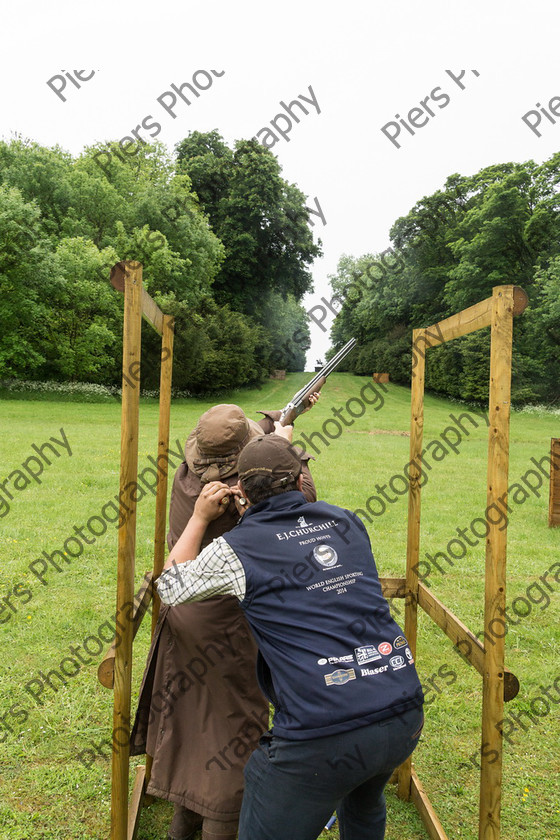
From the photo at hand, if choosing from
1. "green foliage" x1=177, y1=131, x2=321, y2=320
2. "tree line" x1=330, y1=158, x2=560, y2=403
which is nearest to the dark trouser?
"tree line" x1=330, y1=158, x2=560, y2=403

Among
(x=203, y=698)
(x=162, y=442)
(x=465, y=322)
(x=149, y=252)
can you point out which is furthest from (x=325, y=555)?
(x=149, y=252)

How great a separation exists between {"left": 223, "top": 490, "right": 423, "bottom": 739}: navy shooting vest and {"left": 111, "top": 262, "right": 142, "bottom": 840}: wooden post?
568mm

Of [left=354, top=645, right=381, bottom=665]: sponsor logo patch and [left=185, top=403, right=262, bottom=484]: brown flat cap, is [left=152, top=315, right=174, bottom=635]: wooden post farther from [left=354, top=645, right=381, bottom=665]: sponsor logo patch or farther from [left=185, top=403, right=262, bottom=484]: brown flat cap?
[left=354, top=645, right=381, bottom=665]: sponsor logo patch

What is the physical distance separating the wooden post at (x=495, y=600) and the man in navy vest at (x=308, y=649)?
440 mm

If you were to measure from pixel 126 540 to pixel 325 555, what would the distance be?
2.74ft

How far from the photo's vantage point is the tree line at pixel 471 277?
30.1 m

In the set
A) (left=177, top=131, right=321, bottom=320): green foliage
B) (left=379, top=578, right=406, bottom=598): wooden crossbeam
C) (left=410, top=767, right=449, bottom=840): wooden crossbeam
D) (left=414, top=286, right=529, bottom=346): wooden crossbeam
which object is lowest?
(left=410, top=767, right=449, bottom=840): wooden crossbeam

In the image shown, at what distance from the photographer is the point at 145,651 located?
503 cm

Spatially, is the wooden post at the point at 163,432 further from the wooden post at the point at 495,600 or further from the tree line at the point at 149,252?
the tree line at the point at 149,252

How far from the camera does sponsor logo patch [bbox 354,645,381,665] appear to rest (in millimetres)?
1820

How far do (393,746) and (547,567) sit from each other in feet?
21.3

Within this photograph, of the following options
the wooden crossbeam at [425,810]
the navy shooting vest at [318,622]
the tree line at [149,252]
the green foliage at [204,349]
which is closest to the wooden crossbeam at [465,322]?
the navy shooting vest at [318,622]

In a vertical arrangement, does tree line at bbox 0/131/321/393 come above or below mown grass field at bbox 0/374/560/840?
above

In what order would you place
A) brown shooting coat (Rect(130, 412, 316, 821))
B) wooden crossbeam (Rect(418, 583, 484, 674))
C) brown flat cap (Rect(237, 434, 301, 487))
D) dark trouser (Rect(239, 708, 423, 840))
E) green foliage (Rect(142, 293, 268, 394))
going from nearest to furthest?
dark trouser (Rect(239, 708, 423, 840)) → brown flat cap (Rect(237, 434, 301, 487)) → wooden crossbeam (Rect(418, 583, 484, 674)) → brown shooting coat (Rect(130, 412, 316, 821)) → green foliage (Rect(142, 293, 268, 394))
